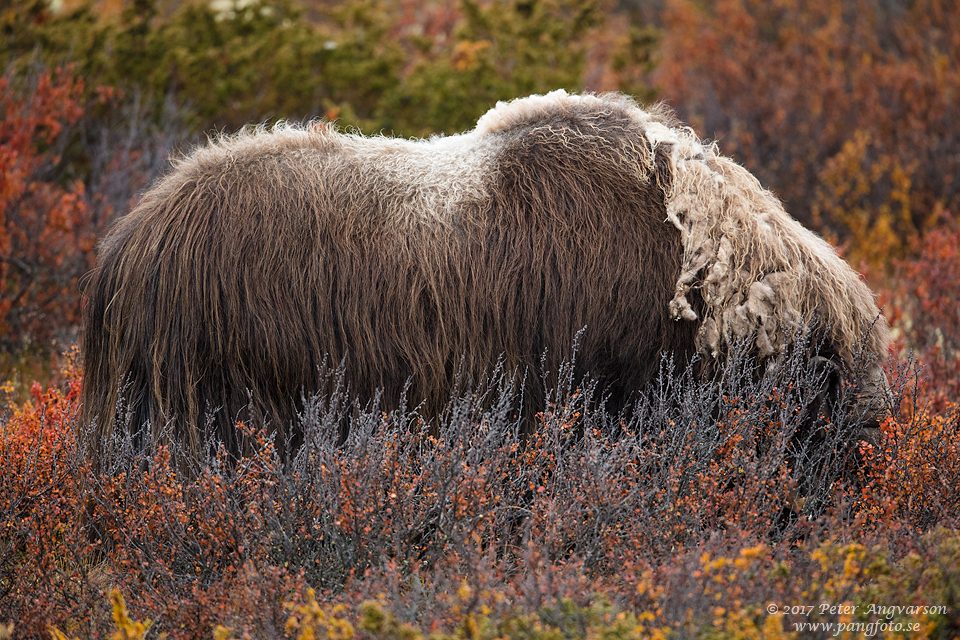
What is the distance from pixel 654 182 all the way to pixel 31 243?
147 inches

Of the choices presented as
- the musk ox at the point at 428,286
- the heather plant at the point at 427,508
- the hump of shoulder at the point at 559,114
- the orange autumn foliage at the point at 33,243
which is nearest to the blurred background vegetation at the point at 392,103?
the orange autumn foliage at the point at 33,243

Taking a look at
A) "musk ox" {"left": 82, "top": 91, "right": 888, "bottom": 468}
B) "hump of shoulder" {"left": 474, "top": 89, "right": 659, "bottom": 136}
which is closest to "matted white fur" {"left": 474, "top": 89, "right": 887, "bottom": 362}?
"musk ox" {"left": 82, "top": 91, "right": 888, "bottom": 468}

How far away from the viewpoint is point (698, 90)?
875 cm

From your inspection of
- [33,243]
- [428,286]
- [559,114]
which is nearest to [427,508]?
[428,286]

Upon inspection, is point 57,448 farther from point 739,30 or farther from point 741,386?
point 739,30

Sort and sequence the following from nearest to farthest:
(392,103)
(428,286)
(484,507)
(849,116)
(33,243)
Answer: (484,507)
(428,286)
(33,243)
(392,103)
(849,116)

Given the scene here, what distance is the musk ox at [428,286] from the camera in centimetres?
314

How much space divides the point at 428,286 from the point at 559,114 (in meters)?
0.91

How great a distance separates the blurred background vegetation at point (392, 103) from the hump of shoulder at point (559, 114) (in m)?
2.51

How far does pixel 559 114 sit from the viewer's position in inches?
136

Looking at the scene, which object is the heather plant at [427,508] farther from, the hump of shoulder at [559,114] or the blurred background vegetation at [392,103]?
the blurred background vegetation at [392,103]

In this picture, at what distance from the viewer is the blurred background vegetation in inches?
208

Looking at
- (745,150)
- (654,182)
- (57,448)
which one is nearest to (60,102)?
(57,448)

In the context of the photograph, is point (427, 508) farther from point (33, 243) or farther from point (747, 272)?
point (33, 243)
